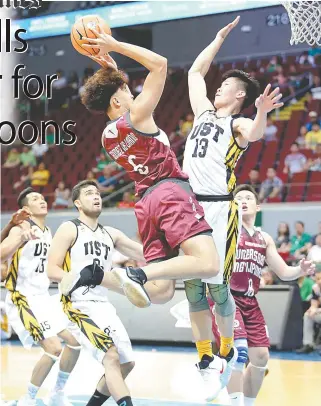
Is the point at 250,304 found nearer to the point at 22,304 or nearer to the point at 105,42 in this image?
the point at 22,304

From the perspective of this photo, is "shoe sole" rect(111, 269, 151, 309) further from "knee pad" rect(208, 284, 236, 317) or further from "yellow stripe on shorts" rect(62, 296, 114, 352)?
"yellow stripe on shorts" rect(62, 296, 114, 352)

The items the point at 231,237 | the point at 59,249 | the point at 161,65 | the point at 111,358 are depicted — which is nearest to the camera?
the point at 161,65

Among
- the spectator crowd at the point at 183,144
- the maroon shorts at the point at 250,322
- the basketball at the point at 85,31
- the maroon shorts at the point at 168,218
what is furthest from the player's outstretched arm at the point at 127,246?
the spectator crowd at the point at 183,144

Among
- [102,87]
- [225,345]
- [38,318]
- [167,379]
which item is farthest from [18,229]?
[167,379]

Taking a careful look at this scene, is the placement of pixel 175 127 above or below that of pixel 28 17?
below

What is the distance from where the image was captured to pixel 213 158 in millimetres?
6195

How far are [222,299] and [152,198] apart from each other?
101 cm

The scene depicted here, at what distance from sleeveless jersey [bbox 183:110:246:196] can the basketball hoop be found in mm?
1554

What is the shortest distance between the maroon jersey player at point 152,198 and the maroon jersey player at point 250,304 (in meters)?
1.00

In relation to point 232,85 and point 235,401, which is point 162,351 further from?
point 232,85

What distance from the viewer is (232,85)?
6414mm

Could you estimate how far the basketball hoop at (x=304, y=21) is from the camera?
24.5 feet

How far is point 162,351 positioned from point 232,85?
22.5ft

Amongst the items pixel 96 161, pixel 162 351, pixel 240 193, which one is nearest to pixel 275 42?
pixel 96 161
